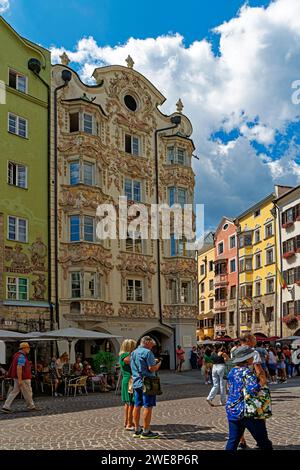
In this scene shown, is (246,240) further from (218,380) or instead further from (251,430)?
(251,430)

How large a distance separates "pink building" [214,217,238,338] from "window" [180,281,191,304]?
21.9 metres

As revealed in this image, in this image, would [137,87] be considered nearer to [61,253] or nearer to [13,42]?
[13,42]

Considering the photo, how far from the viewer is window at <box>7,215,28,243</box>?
30.4 meters

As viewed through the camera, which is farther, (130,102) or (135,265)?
(130,102)

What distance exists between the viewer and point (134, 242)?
1479 inches

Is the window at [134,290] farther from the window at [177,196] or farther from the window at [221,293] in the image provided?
the window at [221,293]

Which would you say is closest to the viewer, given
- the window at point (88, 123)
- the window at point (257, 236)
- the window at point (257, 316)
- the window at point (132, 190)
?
the window at point (88, 123)

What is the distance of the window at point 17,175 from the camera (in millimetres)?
31236

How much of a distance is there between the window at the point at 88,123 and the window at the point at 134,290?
9.23 metres

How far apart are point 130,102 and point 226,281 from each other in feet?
94.9

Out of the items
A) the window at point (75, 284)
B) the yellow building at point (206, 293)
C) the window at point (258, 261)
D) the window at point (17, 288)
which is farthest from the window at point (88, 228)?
the yellow building at point (206, 293)

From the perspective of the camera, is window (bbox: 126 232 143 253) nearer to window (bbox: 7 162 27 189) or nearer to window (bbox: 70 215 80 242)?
window (bbox: 70 215 80 242)


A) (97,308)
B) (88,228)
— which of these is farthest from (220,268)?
(97,308)

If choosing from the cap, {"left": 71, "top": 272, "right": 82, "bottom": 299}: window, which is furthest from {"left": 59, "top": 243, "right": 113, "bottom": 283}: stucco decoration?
the cap
